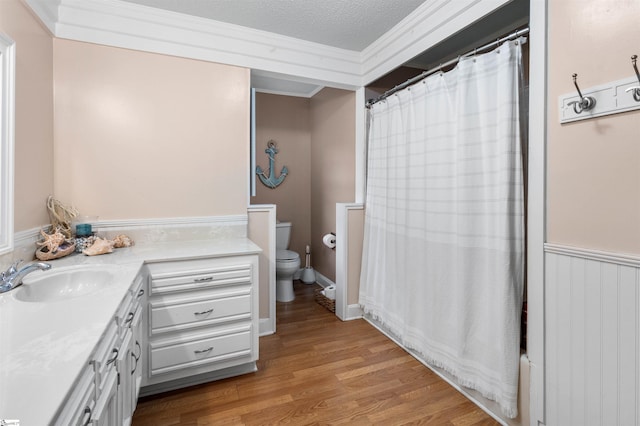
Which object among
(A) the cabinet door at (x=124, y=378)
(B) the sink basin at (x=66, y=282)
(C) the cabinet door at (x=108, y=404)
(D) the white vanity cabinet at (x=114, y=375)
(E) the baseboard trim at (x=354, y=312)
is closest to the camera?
(D) the white vanity cabinet at (x=114, y=375)

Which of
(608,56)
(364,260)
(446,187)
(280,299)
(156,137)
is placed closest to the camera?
(608,56)

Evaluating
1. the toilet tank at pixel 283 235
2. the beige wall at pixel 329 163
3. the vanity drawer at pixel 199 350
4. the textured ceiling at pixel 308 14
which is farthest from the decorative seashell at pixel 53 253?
the beige wall at pixel 329 163

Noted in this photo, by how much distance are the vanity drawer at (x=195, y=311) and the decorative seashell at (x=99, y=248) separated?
450 millimetres

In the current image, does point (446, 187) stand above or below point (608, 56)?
below

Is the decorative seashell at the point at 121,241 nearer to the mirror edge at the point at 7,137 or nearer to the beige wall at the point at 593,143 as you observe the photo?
the mirror edge at the point at 7,137

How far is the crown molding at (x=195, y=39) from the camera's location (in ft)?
6.49

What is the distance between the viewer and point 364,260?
9.08 ft

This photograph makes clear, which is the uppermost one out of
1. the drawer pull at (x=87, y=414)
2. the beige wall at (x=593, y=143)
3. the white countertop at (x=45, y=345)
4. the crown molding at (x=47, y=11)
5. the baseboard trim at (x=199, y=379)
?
the crown molding at (x=47, y=11)

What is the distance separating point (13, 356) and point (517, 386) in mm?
1969

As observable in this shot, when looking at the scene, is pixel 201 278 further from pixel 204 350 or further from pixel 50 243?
pixel 50 243

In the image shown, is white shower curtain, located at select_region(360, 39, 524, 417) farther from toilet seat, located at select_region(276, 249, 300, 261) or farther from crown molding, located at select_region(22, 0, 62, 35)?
crown molding, located at select_region(22, 0, 62, 35)

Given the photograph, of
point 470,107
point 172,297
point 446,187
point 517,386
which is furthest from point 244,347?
point 470,107

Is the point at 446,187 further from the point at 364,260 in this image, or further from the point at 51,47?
the point at 51,47

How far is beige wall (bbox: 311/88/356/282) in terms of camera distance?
120 inches
